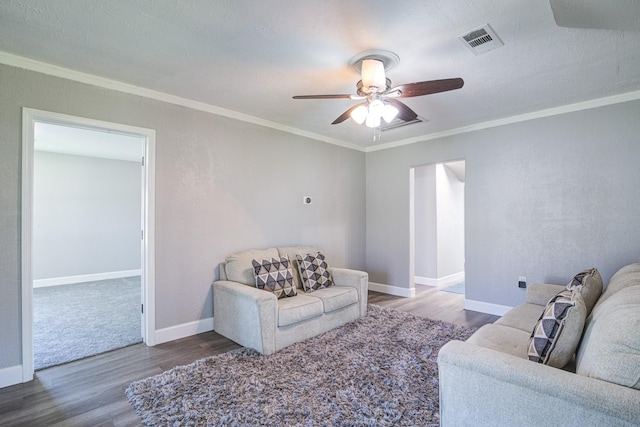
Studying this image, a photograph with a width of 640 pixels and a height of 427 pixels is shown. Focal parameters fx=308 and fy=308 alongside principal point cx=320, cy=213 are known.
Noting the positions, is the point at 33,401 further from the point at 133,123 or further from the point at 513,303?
the point at 513,303

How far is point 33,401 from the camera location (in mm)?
2137

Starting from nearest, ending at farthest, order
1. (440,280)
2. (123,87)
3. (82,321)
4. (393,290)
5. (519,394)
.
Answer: (519,394) → (123,87) → (82,321) → (393,290) → (440,280)

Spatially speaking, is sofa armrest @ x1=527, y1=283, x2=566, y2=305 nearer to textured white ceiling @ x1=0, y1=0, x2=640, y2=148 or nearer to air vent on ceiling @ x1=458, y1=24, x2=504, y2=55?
textured white ceiling @ x1=0, y1=0, x2=640, y2=148

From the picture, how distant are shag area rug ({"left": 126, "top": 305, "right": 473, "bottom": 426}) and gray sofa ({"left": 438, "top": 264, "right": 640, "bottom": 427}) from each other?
571 mm

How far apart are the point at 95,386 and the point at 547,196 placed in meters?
4.78

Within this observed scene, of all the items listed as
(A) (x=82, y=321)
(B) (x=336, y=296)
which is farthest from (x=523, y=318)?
(A) (x=82, y=321)

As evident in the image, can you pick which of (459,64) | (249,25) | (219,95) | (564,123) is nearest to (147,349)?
(219,95)

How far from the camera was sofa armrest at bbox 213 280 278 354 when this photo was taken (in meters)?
2.72

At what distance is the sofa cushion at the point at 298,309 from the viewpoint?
2846 mm

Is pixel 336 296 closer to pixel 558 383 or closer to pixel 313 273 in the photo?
pixel 313 273

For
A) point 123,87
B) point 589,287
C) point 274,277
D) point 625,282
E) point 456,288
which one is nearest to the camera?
point 625,282

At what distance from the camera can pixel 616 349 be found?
1193mm

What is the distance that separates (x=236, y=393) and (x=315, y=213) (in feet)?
9.20

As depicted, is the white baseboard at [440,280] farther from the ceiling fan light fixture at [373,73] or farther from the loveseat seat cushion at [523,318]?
the ceiling fan light fixture at [373,73]
